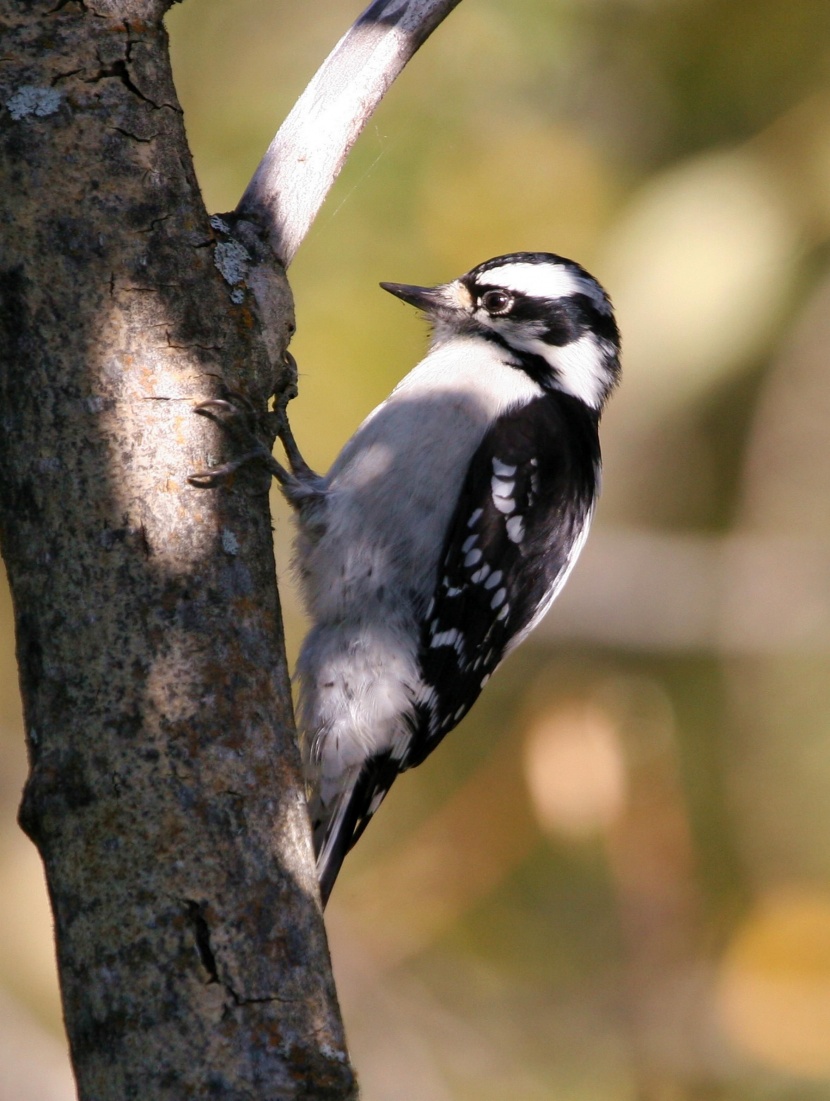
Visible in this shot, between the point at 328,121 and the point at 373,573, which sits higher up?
the point at 328,121

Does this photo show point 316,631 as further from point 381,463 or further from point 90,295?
point 90,295

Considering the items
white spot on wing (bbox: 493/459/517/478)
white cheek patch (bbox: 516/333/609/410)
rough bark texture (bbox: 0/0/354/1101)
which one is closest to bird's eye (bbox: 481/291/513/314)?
white cheek patch (bbox: 516/333/609/410)

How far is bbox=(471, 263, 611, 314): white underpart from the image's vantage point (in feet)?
12.1

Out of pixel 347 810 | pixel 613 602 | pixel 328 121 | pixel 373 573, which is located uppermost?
pixel 613 602

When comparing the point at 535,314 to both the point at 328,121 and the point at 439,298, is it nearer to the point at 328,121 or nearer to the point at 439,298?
the point at 439,298

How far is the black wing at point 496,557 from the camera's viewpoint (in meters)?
3.20

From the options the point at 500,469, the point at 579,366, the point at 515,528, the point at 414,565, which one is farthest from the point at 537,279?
the point at 414,565

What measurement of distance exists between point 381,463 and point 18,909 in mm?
3731

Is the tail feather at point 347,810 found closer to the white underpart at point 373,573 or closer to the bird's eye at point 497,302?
the white underpart at point 373,573

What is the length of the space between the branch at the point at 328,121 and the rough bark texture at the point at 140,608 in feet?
1.31

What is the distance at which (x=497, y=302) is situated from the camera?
3701mm

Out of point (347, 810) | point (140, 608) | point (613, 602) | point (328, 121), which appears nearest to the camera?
point (140, 608)

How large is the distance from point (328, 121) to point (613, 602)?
13.0ft

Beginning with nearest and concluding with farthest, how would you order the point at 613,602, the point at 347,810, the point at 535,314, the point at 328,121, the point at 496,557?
the point at 328,121, the point at 347,810, the point at 496,557, the point at 535,314, the point at 613,602
